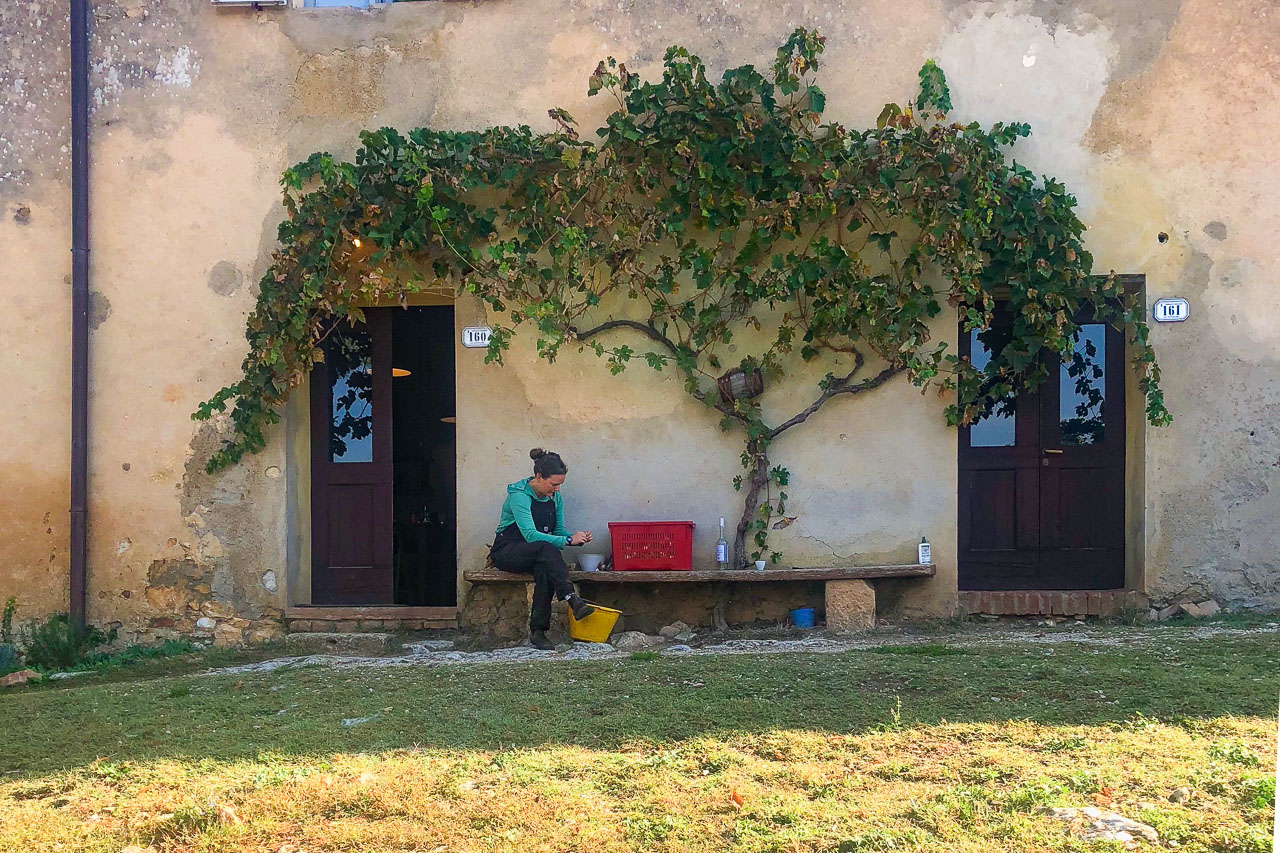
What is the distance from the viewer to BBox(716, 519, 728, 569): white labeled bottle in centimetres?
737

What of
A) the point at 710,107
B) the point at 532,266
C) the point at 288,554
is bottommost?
the point at 288,554

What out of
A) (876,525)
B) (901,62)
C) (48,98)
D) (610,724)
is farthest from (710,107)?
A: (48,98)

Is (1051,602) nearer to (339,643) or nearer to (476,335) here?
(476,335)

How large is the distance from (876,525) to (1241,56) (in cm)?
383

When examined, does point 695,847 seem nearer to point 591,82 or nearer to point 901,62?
point 591,82

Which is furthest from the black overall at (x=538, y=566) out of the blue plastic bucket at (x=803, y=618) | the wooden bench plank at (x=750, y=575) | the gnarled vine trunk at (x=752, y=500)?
the blue plastic bucket at (x=803, y=618)

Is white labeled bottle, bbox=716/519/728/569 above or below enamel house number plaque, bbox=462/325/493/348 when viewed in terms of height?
below

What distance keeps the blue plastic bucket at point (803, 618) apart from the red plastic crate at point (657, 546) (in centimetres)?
81

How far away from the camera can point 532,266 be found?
7.34m

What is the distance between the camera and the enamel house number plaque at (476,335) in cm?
759

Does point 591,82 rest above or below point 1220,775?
above

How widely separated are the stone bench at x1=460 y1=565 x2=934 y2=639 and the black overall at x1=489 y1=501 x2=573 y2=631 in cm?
18

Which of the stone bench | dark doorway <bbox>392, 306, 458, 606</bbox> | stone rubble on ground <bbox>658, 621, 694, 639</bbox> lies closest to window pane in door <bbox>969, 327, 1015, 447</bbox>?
the stone bench

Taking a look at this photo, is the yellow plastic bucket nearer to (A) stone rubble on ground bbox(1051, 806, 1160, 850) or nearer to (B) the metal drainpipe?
(B) the metal drainpipe
